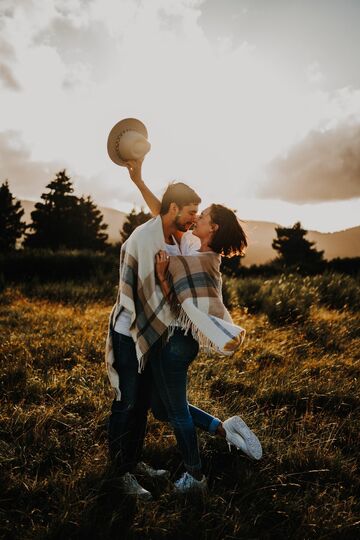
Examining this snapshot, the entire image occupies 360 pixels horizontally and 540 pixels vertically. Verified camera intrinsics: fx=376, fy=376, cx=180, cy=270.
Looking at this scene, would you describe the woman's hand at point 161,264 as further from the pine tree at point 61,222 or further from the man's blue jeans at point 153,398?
the pine tree at point 61,222

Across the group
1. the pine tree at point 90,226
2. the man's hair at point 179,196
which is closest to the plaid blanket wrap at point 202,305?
the man's hair at point 179,196

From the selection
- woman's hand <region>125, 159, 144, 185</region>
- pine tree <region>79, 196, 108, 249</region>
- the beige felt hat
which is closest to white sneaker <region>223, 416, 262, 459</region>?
woman's hand <region>125, 159, 144, 185</region>

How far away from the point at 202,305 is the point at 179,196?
0.72 metres

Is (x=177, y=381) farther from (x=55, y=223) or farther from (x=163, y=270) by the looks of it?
A: (x=55, y=223)

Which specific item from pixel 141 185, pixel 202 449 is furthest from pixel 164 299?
pixel 202 449

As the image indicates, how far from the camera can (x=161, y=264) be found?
2367 millimetres

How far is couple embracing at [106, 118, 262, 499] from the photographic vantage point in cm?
236

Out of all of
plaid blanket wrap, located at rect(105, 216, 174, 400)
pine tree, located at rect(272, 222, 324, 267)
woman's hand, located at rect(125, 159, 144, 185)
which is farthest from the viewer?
pine tree, located at rect(272, 222, 324, 267)

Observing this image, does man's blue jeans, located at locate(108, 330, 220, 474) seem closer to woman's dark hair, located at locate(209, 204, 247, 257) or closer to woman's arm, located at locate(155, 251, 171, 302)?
woman's arm, located at locate(155, 251, 171, 302)

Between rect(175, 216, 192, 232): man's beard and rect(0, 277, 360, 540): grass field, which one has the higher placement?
rect(175, 216, 192, 232): man's beard

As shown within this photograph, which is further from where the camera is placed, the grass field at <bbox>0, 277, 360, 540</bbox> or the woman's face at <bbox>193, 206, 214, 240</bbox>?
the woman's face at <bbox>193, 206, 214, 240</bbox>

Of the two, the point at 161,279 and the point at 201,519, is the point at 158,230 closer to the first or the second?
the point at 161,279

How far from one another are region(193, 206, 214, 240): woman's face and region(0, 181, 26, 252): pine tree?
38481 mm

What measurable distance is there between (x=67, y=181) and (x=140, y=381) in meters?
39.1
